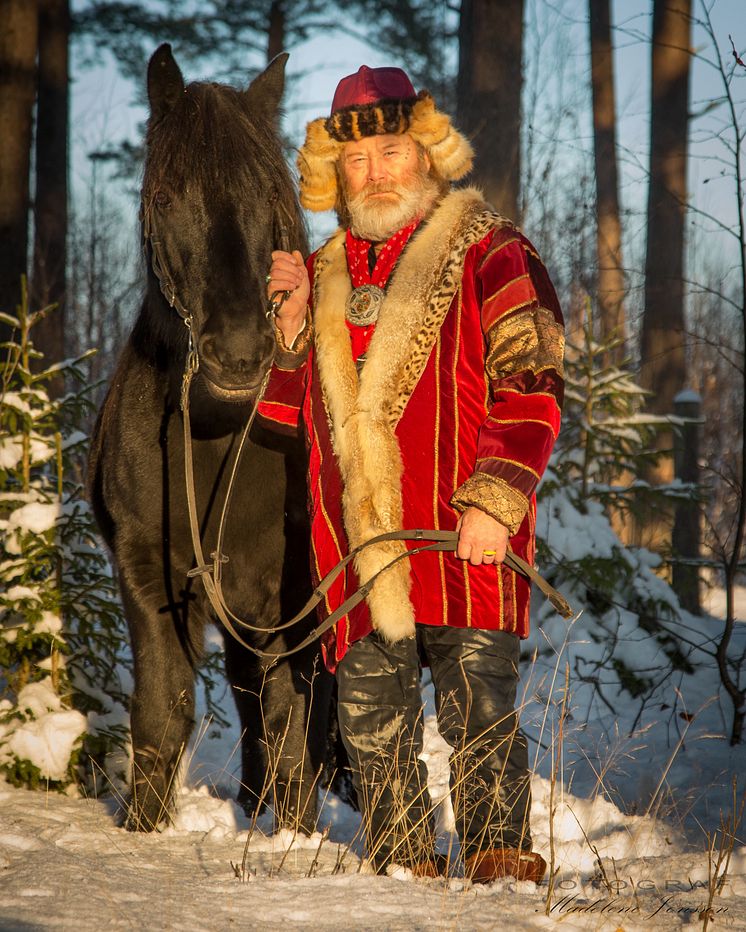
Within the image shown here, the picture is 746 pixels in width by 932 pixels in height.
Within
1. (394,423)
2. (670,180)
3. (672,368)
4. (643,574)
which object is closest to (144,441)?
(394,423)

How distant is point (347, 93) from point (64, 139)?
12.7 m

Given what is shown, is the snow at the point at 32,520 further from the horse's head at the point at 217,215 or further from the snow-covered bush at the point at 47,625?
the horse's head at the point at 217,215

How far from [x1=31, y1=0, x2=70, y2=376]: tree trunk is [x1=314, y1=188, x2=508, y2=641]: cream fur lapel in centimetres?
1134

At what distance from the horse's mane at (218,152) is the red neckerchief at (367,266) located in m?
0.25

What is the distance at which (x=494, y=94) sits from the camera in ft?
27.3

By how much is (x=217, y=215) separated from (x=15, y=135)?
23.0 feet

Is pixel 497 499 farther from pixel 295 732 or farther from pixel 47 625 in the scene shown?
pixel 47 625

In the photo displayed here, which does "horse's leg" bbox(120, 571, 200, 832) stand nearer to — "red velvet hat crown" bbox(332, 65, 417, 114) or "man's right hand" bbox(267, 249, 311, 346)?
"man's right hand" bbox(267, 249, 311, 346)

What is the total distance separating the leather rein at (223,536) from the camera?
288 cm

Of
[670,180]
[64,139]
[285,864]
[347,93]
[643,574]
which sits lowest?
[285,864]

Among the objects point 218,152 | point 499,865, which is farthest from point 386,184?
point 499,865

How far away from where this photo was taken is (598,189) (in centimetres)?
1703

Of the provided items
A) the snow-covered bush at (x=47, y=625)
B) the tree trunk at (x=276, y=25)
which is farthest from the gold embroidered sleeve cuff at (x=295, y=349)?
the tree trunk at (x=276, y=25)

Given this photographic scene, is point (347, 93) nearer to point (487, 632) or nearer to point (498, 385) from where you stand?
point (498, 385)
